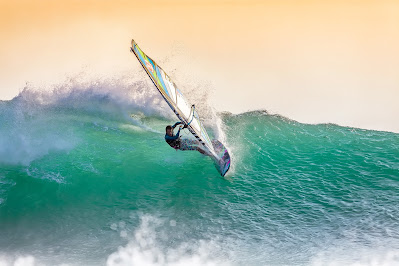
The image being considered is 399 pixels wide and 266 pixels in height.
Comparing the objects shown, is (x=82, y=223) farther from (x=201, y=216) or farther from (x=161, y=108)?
(x=161, y=108)

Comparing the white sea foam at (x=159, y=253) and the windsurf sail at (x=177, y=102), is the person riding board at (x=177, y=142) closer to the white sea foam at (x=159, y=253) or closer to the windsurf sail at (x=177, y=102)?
the windsurf sail at (x=177, y=102)

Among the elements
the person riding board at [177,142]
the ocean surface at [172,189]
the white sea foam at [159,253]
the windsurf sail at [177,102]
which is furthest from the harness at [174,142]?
the white sea foam at [159,253]

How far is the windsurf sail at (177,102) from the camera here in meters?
5.44

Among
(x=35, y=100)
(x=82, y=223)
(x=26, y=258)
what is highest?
(x=35, y=100)

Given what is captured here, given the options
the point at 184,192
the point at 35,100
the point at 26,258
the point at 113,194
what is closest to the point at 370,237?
the point at 184,192

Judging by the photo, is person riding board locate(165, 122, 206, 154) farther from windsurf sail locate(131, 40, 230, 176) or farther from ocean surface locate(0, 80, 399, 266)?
ocean surface locate(0, 80, 399, 266)

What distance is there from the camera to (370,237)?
5.87m

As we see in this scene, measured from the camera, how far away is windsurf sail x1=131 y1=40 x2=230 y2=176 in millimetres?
5438

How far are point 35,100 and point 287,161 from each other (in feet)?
20.2

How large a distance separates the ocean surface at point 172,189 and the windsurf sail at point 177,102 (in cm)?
68

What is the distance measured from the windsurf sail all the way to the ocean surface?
0.68 meters

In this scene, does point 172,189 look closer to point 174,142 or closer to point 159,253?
point 174,142

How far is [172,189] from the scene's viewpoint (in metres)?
7.27

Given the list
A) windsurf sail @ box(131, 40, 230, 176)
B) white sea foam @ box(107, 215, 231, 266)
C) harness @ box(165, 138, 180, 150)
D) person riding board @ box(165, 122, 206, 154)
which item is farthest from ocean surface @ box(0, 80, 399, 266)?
harness @ box(165, 138, 180, 150)
